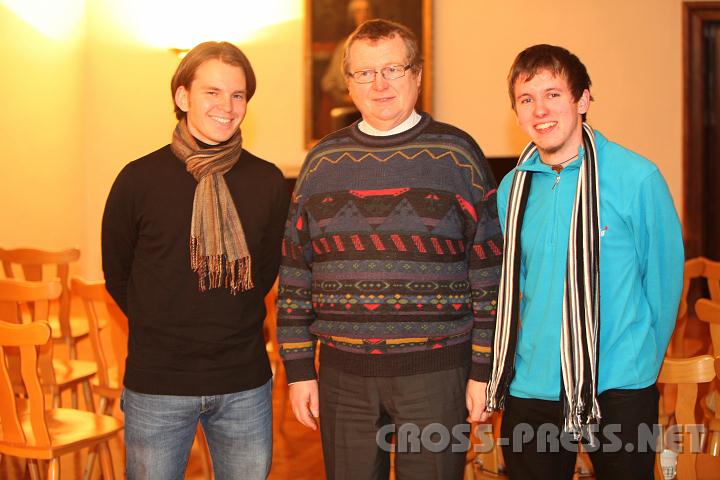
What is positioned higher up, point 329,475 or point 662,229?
point 662,229

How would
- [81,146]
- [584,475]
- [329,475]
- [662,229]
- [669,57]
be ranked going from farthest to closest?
[81,146], [669,57], [584,475], [329,475], [662,229]

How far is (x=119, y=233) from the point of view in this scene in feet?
7.02

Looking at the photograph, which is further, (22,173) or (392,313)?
(22,173)

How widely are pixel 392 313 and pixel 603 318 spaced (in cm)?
50

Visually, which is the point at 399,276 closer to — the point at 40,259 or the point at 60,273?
the point at 60,273

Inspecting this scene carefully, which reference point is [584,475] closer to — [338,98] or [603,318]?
[603,318]

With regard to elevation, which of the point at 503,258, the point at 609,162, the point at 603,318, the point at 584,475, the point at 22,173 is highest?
the point at 22,173

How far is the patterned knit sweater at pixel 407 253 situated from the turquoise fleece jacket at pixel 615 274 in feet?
0.33

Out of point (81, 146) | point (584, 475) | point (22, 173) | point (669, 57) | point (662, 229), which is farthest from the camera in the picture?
point (81, 146)

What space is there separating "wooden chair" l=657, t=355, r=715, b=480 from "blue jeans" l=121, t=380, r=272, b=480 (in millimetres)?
1052

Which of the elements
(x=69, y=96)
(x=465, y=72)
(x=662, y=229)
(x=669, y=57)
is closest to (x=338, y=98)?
(x=465, y=72)

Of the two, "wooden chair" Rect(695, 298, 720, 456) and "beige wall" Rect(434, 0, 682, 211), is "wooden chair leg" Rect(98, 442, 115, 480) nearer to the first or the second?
"wooden chair" Rect(695, 298, 720, 456)

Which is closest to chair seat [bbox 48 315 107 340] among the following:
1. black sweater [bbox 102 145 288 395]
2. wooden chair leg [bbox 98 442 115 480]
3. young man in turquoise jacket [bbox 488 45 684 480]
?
wooden chair leg [bbox 98 442 115 480]

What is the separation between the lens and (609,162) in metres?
1.93
